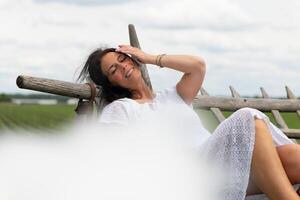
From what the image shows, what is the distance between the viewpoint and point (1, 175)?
2.82m

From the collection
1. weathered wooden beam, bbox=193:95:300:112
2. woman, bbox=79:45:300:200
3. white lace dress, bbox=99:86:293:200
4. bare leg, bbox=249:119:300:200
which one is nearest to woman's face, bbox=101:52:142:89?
woman, bbox=79:45:300:200

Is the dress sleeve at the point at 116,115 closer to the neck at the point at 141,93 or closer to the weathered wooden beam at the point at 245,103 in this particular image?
the neck at the point at 141,93

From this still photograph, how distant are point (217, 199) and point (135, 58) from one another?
77cm

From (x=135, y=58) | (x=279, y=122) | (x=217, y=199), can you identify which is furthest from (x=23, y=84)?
(x=279, y=122)

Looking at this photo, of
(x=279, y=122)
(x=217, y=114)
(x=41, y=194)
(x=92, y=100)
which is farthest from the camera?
(x=279, y=122)

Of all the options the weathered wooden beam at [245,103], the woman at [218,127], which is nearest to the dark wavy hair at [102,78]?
the woman at [218,127]

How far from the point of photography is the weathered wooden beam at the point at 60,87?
3.31 meters

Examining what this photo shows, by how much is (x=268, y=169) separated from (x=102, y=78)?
3.06 feet

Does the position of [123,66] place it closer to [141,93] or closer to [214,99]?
[141,93]

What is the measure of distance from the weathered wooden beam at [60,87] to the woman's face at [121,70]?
0.26 metres

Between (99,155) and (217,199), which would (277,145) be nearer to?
(217,199)

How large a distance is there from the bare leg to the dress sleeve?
60cm

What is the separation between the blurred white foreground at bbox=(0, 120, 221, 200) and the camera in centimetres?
275

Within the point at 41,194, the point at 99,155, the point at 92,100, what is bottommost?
the point at 41,194
